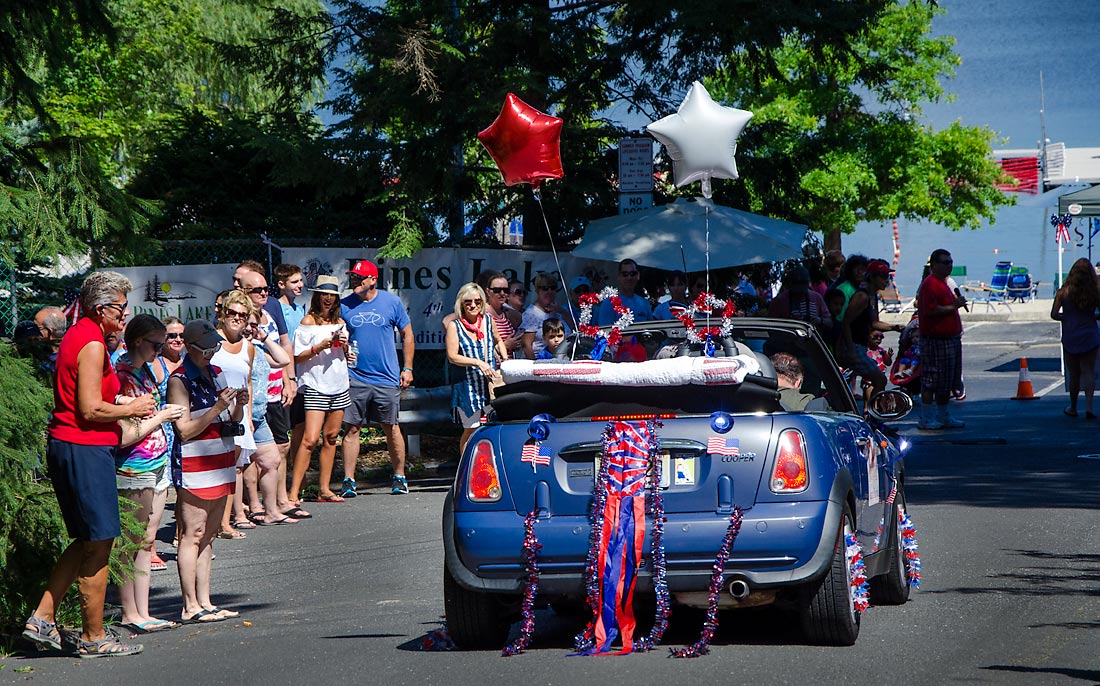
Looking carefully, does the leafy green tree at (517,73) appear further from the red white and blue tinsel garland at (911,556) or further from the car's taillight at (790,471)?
the car's taillight at (790,471)

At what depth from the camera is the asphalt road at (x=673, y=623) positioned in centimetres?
600

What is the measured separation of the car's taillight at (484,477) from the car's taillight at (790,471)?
1.24m

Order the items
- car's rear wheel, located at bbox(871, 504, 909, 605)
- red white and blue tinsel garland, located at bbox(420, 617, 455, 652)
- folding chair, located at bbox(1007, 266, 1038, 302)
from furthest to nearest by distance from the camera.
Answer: folding chair, located at bbox(1007, 266, 1038, 302), car's rear wheel, located at bbox(871, 504, 909, 605), red white and blue tinsel garland, located at bbox(420, 617, 455, 652)

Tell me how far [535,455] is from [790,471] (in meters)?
1.13

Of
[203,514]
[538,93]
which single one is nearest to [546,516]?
[203,514]

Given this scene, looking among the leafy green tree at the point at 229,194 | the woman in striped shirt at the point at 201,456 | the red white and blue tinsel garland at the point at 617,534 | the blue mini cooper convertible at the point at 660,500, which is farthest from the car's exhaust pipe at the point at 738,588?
the leafy green tree at the point at 229,194

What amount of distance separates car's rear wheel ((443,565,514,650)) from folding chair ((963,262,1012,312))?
41920 mm

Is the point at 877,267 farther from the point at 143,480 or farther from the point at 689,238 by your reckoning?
the point at 143,480

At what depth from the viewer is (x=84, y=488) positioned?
22.4 feet

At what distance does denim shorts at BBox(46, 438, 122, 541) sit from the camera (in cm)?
682

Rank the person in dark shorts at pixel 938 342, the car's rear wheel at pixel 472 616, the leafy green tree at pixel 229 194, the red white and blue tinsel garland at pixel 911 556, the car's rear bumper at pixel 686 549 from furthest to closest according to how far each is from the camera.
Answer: the leafy green tree at pixel 229 194, the person in dark shorts at pixel 938 342, the red white and blue tinsel garland at pixel 911 556, the car's rear wheel at pixel 472 616, the car's rear bumper at pixel 686 549

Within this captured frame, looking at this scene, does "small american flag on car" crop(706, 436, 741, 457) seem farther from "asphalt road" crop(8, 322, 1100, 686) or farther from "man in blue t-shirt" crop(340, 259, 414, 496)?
"man in blue t-shirt" crop(340, 259, 414, 496)

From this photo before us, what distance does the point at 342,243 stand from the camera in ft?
52.2

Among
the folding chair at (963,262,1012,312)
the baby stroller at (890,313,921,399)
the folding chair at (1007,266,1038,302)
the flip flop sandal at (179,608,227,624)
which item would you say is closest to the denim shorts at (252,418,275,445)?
the flip flop sandal at (179,608,227,624)
